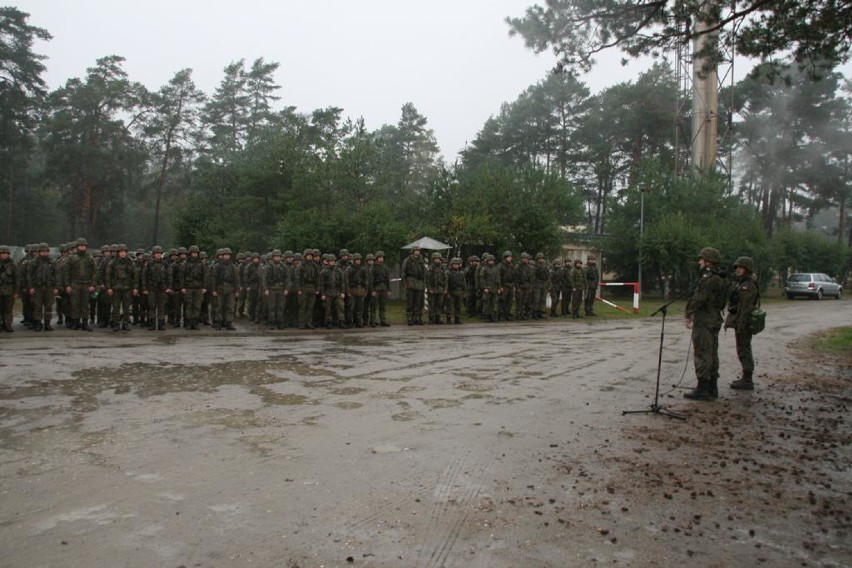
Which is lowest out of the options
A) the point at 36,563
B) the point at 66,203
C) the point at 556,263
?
the point at 36,563

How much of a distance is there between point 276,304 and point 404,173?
117 feet

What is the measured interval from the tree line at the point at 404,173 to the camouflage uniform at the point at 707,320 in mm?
3858

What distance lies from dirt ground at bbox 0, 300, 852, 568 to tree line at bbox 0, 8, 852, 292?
6640mm

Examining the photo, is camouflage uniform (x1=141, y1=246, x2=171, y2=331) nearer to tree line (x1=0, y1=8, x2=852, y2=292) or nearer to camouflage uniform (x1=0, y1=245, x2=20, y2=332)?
camouflage uniform (x1=0, y1=245, x2=20, y2=332)

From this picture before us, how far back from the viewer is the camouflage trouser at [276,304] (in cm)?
1747

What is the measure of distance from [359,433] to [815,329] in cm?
1815

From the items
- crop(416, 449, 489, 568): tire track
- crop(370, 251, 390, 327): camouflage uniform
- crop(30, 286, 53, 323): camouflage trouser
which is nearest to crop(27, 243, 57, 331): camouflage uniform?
crop(30, 286, 53, 323): camouflage trouser

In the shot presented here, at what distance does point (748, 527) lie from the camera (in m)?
4.75

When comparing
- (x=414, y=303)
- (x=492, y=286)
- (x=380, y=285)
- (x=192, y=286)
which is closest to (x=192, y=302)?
(x=192, y=286)

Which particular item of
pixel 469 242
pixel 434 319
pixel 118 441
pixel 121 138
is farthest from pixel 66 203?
pixel 118 441

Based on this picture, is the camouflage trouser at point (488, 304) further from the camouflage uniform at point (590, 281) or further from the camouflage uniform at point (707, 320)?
the camouflage uniform at point (707, 320)

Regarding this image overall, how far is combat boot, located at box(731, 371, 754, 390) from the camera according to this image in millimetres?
9828

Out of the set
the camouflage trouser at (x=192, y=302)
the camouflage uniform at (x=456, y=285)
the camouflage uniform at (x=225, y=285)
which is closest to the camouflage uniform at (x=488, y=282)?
the camouflage uniform at (x=456, y=285)

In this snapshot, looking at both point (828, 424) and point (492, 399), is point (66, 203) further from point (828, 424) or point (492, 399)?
point (828, 424)
